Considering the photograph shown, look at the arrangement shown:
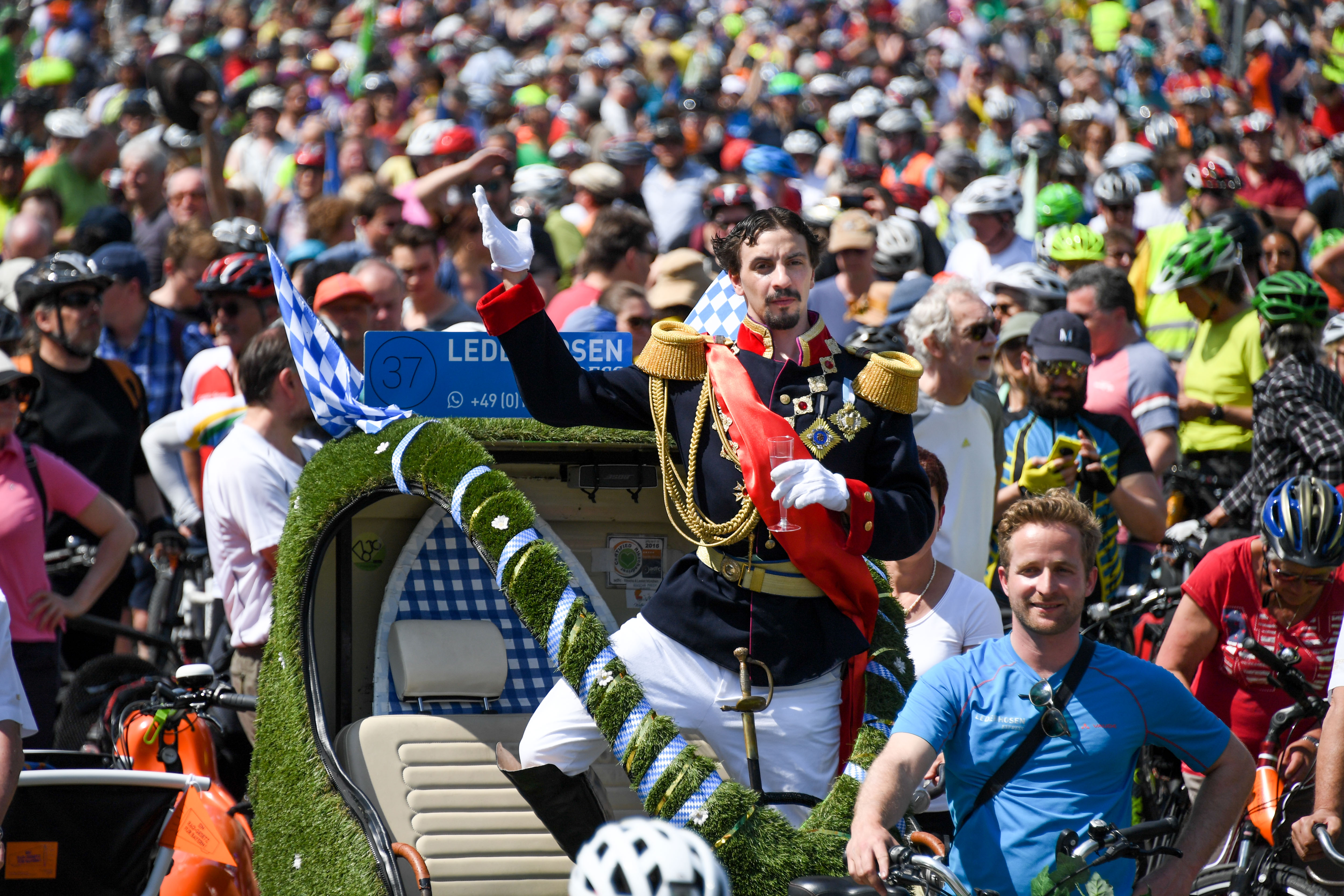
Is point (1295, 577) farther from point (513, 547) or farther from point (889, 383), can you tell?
point (513, 547)

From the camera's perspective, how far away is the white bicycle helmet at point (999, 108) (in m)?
15.0

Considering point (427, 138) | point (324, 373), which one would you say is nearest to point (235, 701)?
point (324, 373)

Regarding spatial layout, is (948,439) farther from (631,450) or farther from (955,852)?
(955,852)

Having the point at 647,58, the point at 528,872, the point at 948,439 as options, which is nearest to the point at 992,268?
the point at 948,439

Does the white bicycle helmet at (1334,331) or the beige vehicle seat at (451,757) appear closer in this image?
the beige vehicle seat at (451,757)

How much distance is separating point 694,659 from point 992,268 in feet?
19.2

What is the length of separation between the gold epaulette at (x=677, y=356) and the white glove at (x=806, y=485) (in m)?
0.50

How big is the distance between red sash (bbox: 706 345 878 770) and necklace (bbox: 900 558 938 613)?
0.93 meters

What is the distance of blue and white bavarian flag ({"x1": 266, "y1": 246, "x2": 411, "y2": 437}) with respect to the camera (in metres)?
4.79

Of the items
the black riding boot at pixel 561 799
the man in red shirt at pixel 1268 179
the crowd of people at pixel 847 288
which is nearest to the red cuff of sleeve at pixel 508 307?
the crowd of people at pixel 847 288

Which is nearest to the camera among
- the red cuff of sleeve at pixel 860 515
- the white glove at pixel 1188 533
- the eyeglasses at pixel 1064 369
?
the red cuff of sleeve at pixel 860 515

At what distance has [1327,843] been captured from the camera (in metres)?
4.16

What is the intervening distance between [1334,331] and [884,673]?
13.4 feet

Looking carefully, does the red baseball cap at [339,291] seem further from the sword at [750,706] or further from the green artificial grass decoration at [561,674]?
the sword at [750,706]
